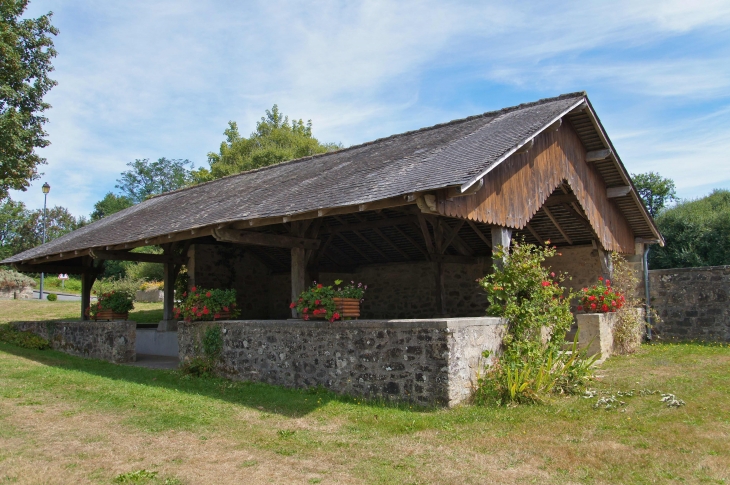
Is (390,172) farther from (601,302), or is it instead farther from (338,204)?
(601,302)

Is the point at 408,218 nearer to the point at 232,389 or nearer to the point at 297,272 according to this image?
the point at 297,272

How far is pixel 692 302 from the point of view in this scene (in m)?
11.6

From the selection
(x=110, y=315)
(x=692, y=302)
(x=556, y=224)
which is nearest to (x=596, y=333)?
(x=556, y=224)

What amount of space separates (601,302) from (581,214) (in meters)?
1.57

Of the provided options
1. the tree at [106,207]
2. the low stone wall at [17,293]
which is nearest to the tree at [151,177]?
the tree at [106,207]

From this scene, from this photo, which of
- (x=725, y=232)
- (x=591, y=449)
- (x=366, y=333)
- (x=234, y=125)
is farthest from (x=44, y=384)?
(x=234, y=125)

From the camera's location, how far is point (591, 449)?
192 inches

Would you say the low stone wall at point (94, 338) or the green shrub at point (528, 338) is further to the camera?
→ the low stone wall at point (94, 338)

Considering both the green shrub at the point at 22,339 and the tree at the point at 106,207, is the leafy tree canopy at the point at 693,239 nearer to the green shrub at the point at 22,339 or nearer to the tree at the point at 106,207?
the green shrub at the point at 22,339

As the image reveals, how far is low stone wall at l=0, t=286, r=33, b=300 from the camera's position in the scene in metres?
30.1

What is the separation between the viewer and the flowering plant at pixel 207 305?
904 cm

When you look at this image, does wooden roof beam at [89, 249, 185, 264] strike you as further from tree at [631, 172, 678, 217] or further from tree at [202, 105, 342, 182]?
tree at [631, 172, 678, 217]

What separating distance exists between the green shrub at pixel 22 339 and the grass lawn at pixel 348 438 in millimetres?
5215

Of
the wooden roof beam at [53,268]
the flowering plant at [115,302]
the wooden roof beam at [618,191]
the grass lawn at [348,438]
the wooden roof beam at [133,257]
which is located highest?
the wooden roof beam at [618,191]
